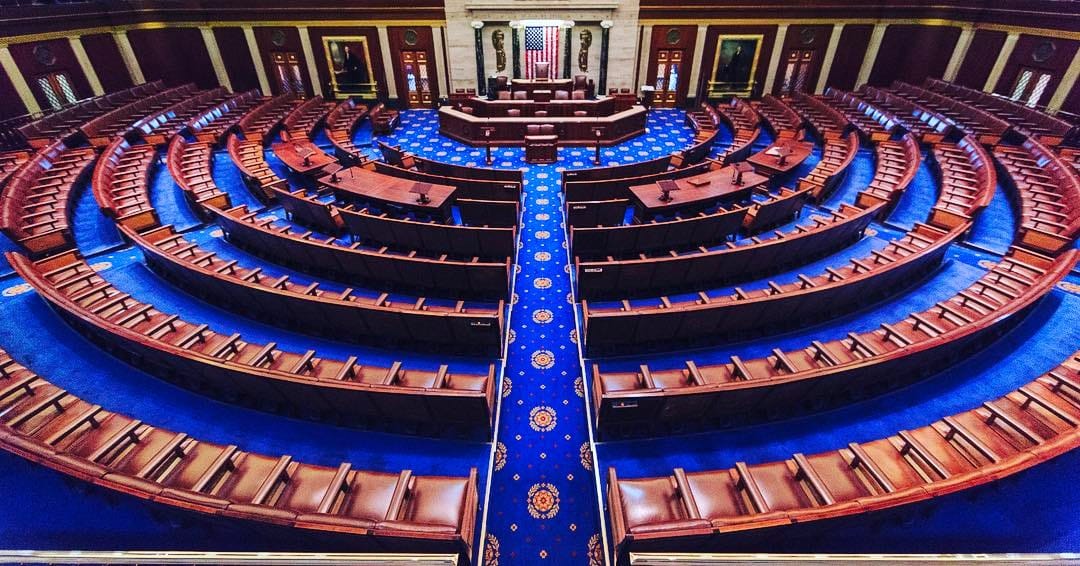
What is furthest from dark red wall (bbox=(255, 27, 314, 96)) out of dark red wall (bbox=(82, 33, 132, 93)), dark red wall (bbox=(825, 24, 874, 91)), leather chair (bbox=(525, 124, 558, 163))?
dark red wall (bbox=(825, 24, 874, 91))

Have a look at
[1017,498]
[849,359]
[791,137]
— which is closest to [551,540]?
[849,359]

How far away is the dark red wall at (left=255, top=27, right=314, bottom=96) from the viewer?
1502cm

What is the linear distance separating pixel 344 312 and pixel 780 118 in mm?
13011

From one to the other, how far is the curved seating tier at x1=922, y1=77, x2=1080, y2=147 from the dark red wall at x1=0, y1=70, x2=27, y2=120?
24.9 m

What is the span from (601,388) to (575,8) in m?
15.4

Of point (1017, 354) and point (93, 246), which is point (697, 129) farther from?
point (93, 246)

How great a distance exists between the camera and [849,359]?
3871 millimetres

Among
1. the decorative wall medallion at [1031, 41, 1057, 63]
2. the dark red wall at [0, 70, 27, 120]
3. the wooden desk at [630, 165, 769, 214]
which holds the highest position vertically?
the decorative wall medallion at [1031, 41, 1057, 63]

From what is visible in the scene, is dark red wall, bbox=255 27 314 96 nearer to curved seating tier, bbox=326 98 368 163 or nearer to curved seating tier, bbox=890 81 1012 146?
curved seating tier, bbox=326 98 368 163

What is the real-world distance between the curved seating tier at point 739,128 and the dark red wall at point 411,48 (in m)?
10.5

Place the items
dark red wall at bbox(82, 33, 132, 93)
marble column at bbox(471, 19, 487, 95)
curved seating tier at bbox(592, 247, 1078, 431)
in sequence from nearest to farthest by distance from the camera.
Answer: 1. curved seating tier at bbox(592, 247, 1078, 431)
2. dark red wall at bbox(82, 33, 132, 93)
3. marble column at bbox(471, 19, 487, 95)

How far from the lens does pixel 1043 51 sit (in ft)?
37.8

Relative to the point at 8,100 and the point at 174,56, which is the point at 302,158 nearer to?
the point at 8,100

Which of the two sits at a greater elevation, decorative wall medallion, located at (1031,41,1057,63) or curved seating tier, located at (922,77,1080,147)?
decorative wall medallion, located at (1031,41,1057,63)
